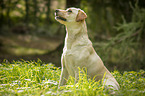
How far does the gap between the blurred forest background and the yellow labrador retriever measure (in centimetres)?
379

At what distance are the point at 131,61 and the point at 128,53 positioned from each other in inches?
15.6

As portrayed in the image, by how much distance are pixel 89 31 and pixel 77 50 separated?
624cm

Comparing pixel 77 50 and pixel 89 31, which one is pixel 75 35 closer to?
pixel 77 50

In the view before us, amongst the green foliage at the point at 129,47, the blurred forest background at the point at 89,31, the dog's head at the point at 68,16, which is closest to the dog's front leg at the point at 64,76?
the dog's head at the point at 68,16

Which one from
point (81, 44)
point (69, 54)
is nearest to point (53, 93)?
point (69, 54)

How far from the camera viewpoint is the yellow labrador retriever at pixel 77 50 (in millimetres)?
3572

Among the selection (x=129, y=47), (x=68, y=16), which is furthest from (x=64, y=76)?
(x=129, y=47)

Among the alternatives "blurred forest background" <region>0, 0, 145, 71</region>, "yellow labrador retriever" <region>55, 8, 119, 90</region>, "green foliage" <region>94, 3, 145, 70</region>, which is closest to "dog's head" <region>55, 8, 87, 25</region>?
"yellow labrador retriever" <region>55, 8, 119, 90</region>

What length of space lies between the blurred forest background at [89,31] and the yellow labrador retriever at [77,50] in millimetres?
3794

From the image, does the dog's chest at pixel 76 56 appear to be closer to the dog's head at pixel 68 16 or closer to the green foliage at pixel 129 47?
the dog's head at pixel 68 16

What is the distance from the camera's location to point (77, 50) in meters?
3.59

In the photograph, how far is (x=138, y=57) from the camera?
335 inches

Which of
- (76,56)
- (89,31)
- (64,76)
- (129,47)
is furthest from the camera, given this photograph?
(89,31)

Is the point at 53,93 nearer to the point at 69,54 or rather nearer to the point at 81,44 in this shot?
the point at 69,54
